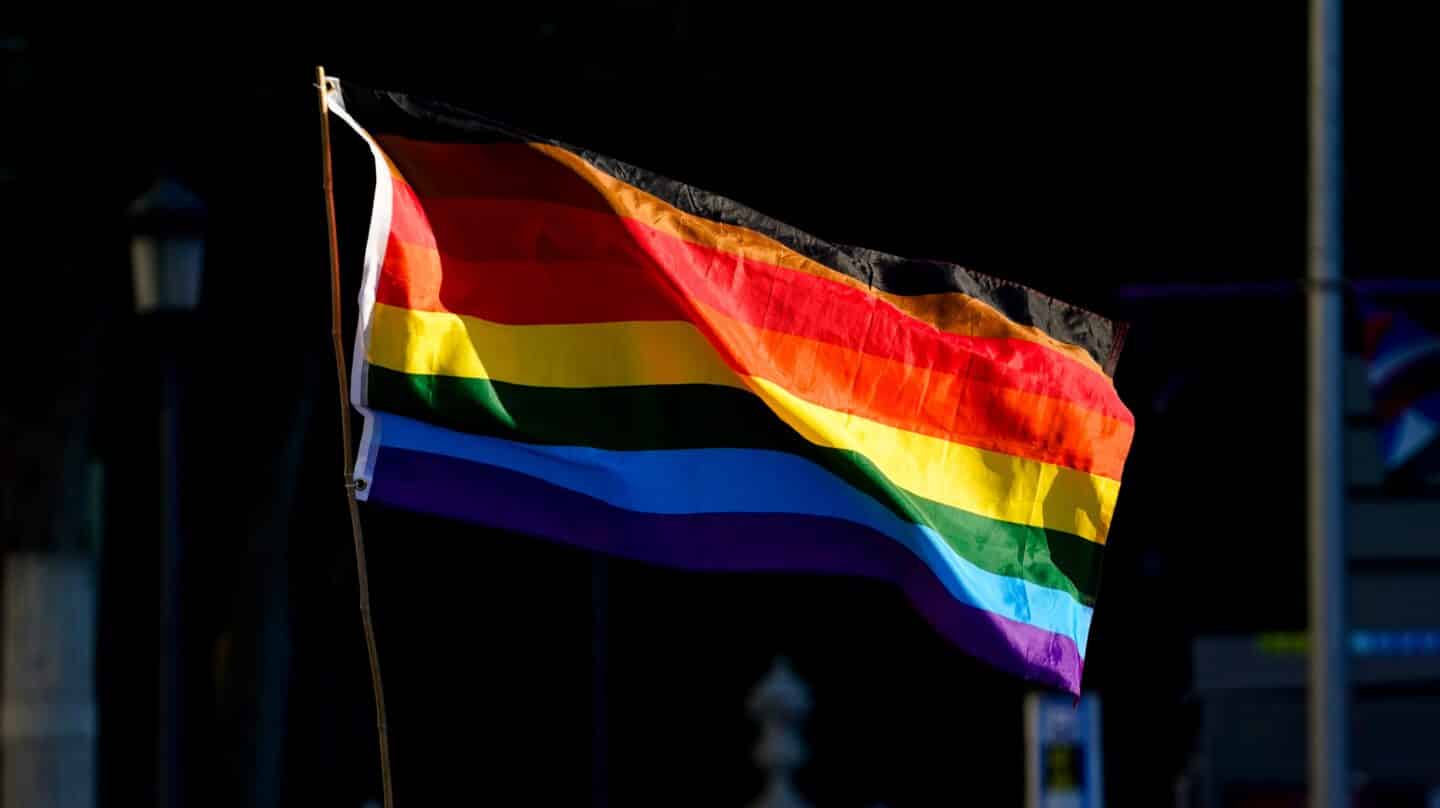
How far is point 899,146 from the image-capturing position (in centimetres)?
1606

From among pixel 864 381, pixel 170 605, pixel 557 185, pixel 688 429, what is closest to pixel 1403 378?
pixel 170 605

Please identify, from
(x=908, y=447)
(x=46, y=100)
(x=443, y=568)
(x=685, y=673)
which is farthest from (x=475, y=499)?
(x=685, y=673)

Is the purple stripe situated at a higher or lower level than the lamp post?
lower

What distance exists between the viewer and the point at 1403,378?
42.1 feet

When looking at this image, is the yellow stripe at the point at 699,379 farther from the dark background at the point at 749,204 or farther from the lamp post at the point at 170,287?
the dark background at the point at 749,204

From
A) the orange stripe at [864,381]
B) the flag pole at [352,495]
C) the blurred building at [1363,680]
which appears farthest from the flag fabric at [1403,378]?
the flag pole at [352,495]

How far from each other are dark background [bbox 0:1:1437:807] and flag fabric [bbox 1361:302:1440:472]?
11.5 ft

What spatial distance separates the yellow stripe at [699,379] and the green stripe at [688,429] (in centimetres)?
2

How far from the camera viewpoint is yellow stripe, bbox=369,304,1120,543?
286 inches

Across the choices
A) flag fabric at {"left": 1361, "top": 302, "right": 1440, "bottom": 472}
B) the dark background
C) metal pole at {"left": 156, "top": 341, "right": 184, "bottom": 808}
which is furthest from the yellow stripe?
the dark background

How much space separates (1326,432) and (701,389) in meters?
5.63

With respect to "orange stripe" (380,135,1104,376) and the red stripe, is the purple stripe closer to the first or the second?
the red stripe

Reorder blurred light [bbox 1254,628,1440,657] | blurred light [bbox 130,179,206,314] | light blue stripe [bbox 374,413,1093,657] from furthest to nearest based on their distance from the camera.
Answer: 1. blurred light [bbox 1254,628,1440,657]
2. blurred light [bbox 130,179,206,314]
3. light blue stripe [bbox 374,413,1093,657]

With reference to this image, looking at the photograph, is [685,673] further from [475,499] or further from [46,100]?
[475,499]
